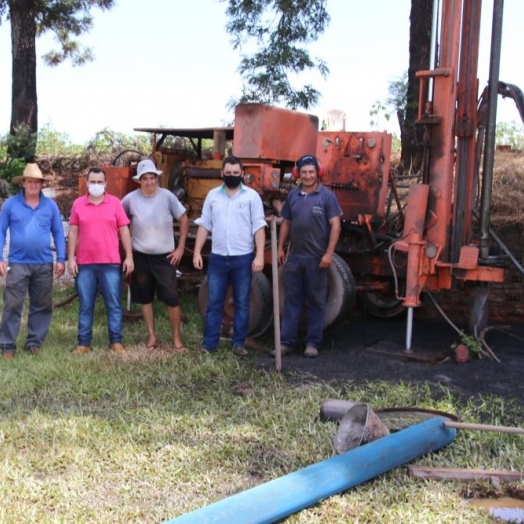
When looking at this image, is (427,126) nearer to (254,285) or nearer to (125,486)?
(254,285)

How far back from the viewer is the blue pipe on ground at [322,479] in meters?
3.52

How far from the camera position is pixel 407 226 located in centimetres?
708

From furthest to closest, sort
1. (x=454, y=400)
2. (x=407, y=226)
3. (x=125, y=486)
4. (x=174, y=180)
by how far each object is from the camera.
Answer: (x=174, y=180) → (x=407, y=226) → (x=454, y=400) → (x=125, y=486)

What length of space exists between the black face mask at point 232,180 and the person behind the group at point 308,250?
0.52 m

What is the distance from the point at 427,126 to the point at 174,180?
3.58 meters

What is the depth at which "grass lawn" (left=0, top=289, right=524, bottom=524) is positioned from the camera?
393 cm

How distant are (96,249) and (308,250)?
1.95 metres

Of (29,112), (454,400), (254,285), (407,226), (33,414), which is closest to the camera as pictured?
(33,414)

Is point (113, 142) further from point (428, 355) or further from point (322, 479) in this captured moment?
point (322, 479)

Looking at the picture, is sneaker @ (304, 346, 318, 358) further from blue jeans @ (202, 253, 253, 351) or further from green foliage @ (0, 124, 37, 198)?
green foliage @ (0, 124, 37, 198)

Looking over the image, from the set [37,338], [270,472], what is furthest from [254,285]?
[270,472]

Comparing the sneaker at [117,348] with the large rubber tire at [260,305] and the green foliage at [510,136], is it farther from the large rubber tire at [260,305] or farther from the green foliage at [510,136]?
the green foliage at [510,136]

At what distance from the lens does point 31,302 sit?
24.1 ft

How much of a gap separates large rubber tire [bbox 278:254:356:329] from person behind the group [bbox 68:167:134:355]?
190 cm
